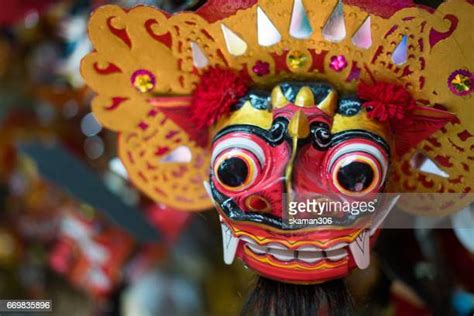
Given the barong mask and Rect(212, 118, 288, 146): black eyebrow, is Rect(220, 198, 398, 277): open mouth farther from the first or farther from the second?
Rect(212, 118, 288, 146): black eyebrow

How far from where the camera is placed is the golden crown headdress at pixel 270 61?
0.82 meters

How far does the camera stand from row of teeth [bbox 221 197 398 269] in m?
0.84

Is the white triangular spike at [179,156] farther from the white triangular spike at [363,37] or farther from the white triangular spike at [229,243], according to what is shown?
the white triangular spike at [363,37]

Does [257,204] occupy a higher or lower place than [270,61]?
lower

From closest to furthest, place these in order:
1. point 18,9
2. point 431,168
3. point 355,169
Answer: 1. point 355,169
2. point 431,168
3. point 18,9

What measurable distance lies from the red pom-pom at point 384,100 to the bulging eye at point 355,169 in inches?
1.6

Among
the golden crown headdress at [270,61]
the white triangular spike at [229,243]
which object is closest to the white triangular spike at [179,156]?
the golden crown headdress at [270,61]

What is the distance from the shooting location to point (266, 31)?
33.6 inches

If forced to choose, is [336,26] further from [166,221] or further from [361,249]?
[166,221]

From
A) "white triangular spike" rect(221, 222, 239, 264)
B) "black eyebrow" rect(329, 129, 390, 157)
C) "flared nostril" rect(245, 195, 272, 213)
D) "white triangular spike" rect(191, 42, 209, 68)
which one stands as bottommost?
"white triangular spike" rect(221, 222, 239, 264)

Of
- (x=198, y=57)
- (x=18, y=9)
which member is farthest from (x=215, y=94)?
(x=18, y=9)

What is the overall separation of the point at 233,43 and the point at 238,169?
152mm

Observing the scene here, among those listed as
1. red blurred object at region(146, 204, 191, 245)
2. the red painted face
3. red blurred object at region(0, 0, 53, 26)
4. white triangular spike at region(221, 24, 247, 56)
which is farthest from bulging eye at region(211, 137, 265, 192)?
red blurred object at region(0, 0, 53, 26)

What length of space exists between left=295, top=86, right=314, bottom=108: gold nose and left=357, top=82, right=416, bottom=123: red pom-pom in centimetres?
5
